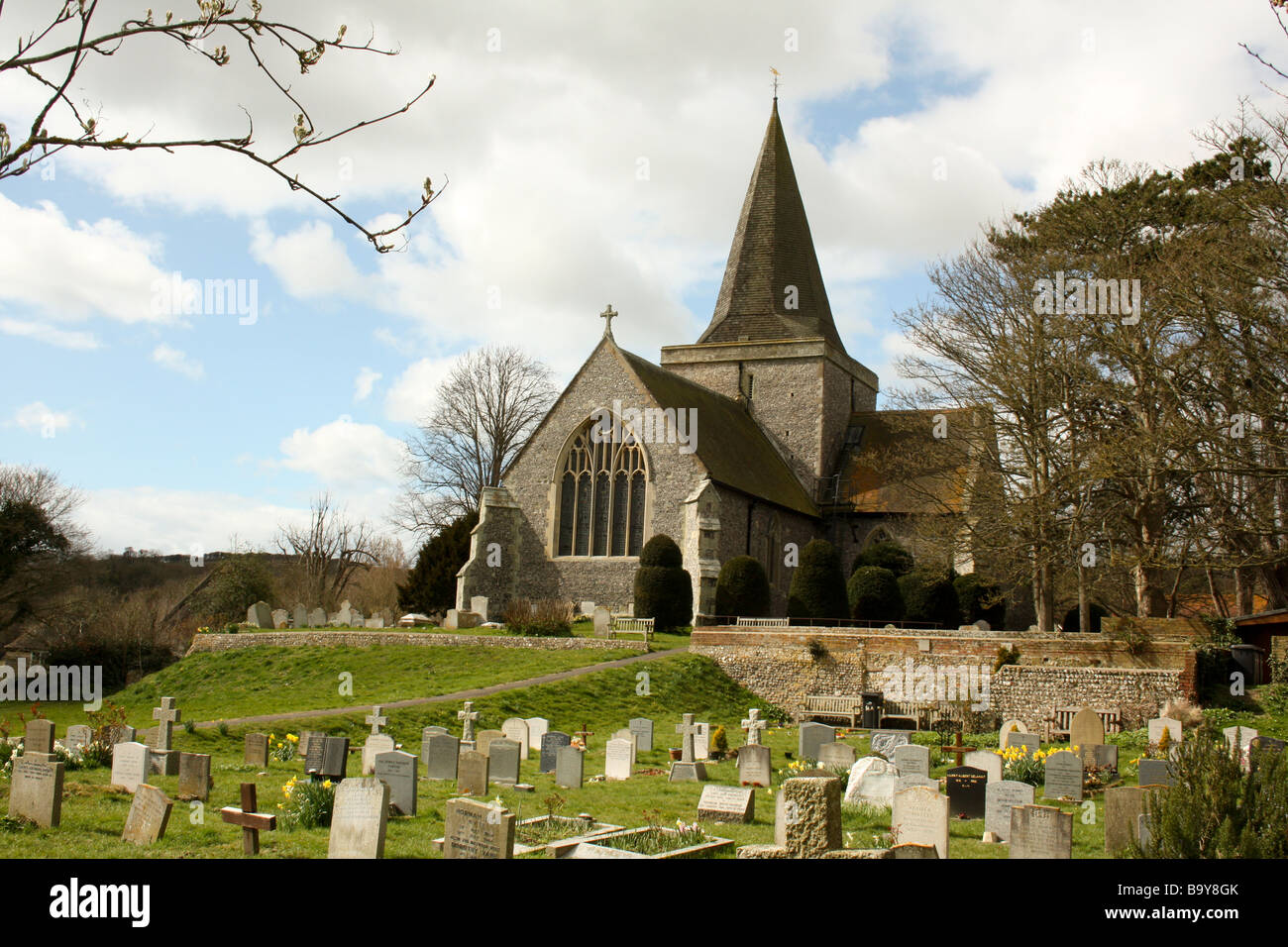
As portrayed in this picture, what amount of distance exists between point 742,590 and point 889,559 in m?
5.32

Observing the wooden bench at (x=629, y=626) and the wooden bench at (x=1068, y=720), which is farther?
the wooden bench at (x=629, y=626)

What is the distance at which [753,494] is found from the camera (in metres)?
30.3

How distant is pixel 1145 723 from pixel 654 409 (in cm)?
1485

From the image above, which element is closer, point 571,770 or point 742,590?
point 571,770

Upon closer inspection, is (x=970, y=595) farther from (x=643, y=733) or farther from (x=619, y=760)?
(x=619, y=760)

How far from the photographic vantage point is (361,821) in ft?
27.5

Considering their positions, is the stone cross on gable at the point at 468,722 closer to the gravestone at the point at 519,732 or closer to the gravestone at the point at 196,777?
the gravestone at the point at 519,732

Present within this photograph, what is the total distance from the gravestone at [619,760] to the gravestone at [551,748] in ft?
1.94

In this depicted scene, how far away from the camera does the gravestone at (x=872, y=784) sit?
11.8 m

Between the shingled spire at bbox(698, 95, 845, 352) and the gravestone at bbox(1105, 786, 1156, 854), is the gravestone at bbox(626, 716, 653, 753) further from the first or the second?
the shingled spire at bbox(698, 95, 845, 352)

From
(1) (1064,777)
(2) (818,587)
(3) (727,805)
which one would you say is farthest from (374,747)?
(2) (818,587)

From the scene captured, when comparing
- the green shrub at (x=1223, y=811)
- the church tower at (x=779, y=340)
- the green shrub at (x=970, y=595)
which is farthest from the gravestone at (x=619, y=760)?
the church tower at (x=779, y=340)

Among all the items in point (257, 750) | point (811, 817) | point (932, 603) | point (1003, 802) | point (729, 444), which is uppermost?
point (729, 444)
